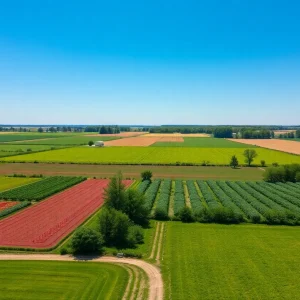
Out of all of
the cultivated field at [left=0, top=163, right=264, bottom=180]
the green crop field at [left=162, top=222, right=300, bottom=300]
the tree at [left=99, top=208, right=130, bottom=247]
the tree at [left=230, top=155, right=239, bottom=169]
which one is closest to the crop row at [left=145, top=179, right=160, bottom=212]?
the green crop field at [left=162, top=222, right=300, bottom=300]

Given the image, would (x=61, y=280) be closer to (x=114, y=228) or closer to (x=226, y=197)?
(x=114, y=228)

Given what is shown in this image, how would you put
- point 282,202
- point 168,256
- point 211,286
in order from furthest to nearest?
1. point 282,202
2. point 168,256
3. point 211,286

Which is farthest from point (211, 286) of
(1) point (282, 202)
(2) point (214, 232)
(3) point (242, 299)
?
(1) point (282, 202)

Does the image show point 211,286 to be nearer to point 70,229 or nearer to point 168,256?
point 168,256

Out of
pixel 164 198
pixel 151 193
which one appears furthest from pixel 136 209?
pixel 151 193

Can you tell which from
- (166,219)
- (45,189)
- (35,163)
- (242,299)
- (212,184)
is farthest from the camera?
(35,163)

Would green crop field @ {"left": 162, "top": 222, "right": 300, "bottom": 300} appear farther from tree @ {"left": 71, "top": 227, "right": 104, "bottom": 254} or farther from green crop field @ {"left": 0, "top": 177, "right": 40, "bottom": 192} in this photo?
green crop field @ {"left": 0, "top": 177, "right": 40, "bottom": 192}

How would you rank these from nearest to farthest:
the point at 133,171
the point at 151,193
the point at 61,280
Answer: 1. the point at 61,280
2. the point at 151,193
3. the point at 133,171
